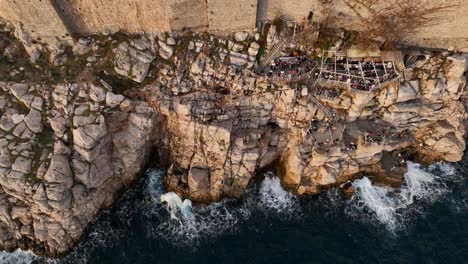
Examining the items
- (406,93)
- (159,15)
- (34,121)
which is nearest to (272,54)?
(159,15)

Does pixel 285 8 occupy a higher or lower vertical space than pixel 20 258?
higher

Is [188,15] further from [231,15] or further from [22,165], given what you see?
[22,165]

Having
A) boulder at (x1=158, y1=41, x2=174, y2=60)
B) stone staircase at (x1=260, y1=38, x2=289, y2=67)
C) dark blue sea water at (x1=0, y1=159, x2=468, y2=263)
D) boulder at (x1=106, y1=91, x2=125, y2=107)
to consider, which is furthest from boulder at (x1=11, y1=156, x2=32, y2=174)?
stone staircase at (x1=260, y1=38, x2=289, y2=67)

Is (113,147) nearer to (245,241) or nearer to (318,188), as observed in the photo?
(245,241)

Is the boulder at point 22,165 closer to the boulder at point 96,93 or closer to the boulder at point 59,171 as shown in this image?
the boulder at point 59,171

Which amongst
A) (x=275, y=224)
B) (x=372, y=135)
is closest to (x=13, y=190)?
(x=275, y=224)

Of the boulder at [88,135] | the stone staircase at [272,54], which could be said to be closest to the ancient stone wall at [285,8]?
the stone staircase at [272,54]
